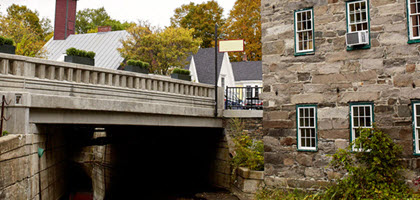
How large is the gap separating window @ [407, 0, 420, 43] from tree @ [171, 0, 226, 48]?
33.3 metres

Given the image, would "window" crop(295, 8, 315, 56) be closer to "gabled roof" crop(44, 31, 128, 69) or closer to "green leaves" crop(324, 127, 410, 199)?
"green leaves" crop(324, 127, 410, 199)

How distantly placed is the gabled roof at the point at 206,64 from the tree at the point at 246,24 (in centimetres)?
629

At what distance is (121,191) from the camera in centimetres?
1845

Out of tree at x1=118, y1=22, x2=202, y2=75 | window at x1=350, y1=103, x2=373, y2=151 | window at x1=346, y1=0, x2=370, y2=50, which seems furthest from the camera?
tree at x1=118, y1=22, x2=202, y2=75

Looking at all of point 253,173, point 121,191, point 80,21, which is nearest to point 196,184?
point 121,191

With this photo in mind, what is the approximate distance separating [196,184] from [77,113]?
9.11 m

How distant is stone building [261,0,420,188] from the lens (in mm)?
11672

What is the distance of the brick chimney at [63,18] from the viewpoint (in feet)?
111

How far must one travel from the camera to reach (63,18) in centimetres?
3453

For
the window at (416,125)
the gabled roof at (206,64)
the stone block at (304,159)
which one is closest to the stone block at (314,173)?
the stone block at (304,159)

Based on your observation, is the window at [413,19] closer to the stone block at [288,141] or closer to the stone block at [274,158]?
the stone block at [288,141]

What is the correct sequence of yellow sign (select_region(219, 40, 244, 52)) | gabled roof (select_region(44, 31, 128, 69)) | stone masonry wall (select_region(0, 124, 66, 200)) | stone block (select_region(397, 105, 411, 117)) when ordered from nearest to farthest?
stone masonry wall (select_region(0, 124, 66, 200))
stone block (select_region(397, 105, 411, 117))
yellow sign (select_region(219, 40, 244, 52))
gabled roof (select_region(44, 31, 128, 69))

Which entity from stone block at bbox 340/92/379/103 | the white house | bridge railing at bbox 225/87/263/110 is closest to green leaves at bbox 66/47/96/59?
bridge railing at bbox 225/87/263/110

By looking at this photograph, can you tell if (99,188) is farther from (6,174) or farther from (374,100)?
(374,100)
